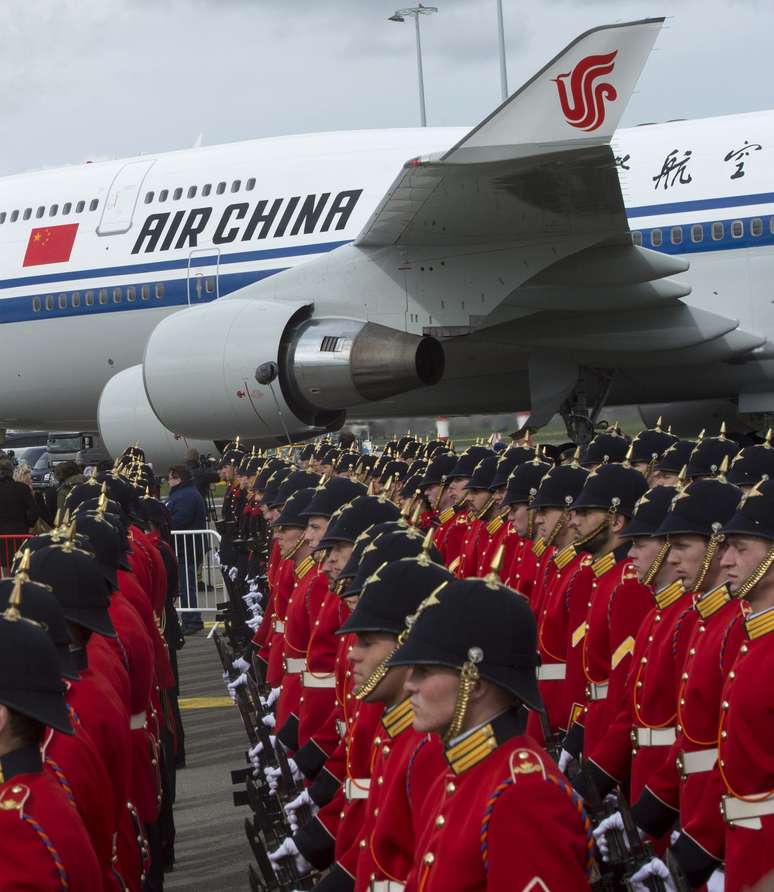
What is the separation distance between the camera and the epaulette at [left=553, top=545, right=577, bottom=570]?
7.18 metres

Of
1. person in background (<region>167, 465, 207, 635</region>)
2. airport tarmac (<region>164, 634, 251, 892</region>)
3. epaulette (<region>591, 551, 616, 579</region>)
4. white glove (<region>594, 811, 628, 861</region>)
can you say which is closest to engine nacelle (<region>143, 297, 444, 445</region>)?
person in background (<region>167, 465, 207, 635</region>)

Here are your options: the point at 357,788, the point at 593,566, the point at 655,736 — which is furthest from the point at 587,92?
the point at 357,788

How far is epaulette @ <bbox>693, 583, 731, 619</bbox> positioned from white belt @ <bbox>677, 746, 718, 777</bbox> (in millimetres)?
500

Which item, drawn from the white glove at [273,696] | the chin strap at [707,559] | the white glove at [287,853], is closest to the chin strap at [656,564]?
the chin strap at [707,559]

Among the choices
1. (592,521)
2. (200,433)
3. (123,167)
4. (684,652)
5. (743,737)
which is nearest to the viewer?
(743,737)

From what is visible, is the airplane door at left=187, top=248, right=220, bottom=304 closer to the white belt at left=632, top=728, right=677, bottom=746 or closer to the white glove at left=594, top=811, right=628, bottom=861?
the white belt at left=632, top=728, right=677, bottom=746

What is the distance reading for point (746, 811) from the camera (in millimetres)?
4352

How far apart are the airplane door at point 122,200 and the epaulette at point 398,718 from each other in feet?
53.1

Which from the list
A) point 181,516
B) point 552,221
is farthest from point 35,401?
point 552,221

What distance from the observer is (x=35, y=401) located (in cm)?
2100

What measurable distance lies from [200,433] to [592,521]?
32.3 ft

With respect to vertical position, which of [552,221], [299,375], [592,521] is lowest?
[592,521]

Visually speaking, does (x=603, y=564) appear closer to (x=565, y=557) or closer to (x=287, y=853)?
(x=565, y=557)

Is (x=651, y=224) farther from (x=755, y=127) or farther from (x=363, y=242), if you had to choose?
(x=363, y=242)
